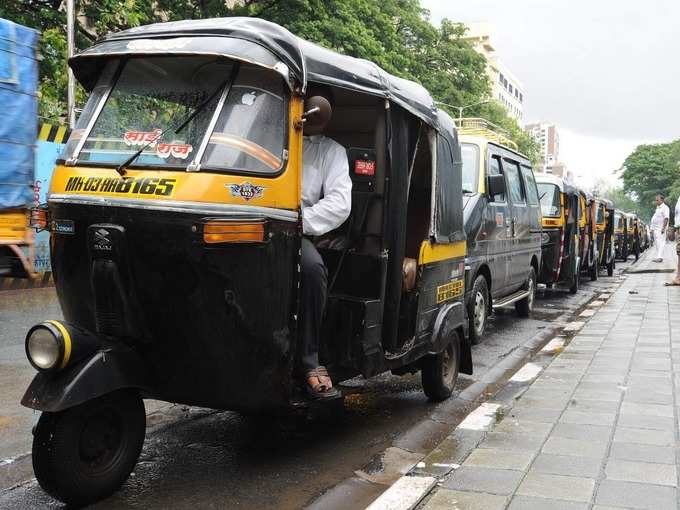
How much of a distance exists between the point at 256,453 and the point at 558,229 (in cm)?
982

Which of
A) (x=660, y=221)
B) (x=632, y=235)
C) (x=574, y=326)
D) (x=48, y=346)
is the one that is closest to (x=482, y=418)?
(x=48, y=346)

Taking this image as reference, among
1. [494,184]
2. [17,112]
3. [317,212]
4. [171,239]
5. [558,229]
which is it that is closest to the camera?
[171,239]

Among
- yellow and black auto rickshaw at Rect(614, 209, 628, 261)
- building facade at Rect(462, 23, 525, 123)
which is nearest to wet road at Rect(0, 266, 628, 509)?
yellow and black auto rickshaw at Rect(614, 209, 628, 261)

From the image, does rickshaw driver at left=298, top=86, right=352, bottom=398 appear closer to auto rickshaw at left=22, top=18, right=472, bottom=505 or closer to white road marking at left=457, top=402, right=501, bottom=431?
auto rickshaw at left=22, top=18, right=472, bottom=505

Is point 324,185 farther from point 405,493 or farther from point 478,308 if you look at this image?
point 478,308

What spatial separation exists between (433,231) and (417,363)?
1077mm

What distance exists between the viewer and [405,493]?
3668 millimetres

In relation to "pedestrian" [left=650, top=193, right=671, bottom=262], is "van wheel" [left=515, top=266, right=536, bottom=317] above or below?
below

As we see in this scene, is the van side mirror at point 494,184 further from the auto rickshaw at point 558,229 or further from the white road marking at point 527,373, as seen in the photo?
the auto rickshaw at point 558,229

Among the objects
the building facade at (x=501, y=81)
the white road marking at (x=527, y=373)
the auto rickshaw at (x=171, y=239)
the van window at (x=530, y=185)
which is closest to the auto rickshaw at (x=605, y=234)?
the van window at (x=530, y=185)

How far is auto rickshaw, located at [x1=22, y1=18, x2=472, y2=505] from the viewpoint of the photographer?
3.34 metres

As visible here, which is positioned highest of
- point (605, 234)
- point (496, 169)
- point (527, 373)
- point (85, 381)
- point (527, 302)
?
point (496, 169)

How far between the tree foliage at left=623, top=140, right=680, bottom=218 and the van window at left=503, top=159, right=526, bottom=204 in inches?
3355

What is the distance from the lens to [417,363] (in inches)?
218
